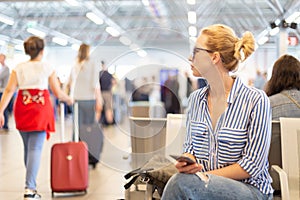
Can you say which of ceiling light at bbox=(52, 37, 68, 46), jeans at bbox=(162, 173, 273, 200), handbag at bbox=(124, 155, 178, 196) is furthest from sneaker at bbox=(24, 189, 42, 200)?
ceiling light at bbox=(52, 37, 68, 46)

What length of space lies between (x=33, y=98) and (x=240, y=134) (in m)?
1.96

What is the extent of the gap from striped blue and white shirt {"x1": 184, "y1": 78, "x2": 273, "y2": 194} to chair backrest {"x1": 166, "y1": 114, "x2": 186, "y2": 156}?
0.48 ft

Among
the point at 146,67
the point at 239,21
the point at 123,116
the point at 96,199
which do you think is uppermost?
the point at 239,21

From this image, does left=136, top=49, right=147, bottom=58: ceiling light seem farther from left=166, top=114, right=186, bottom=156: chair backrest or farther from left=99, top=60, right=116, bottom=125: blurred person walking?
left=166, top=114, right=186, bottom=156: chair backrest

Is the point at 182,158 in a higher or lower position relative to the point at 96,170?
higher

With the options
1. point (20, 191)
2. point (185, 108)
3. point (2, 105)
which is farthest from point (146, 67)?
point (20, 191)

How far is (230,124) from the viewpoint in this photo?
1678 millimetres

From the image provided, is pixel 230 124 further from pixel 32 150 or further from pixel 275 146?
pixel 32 150

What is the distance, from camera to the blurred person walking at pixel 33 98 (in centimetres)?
325

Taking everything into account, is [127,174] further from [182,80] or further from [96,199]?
[96,199]

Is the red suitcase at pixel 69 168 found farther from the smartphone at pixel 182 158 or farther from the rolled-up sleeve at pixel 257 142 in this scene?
the smartphone at pixel 182 158

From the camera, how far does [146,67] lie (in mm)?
1163

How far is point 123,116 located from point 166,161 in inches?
7.9

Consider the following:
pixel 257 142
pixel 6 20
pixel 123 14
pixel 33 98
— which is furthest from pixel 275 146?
pixel 123 14
